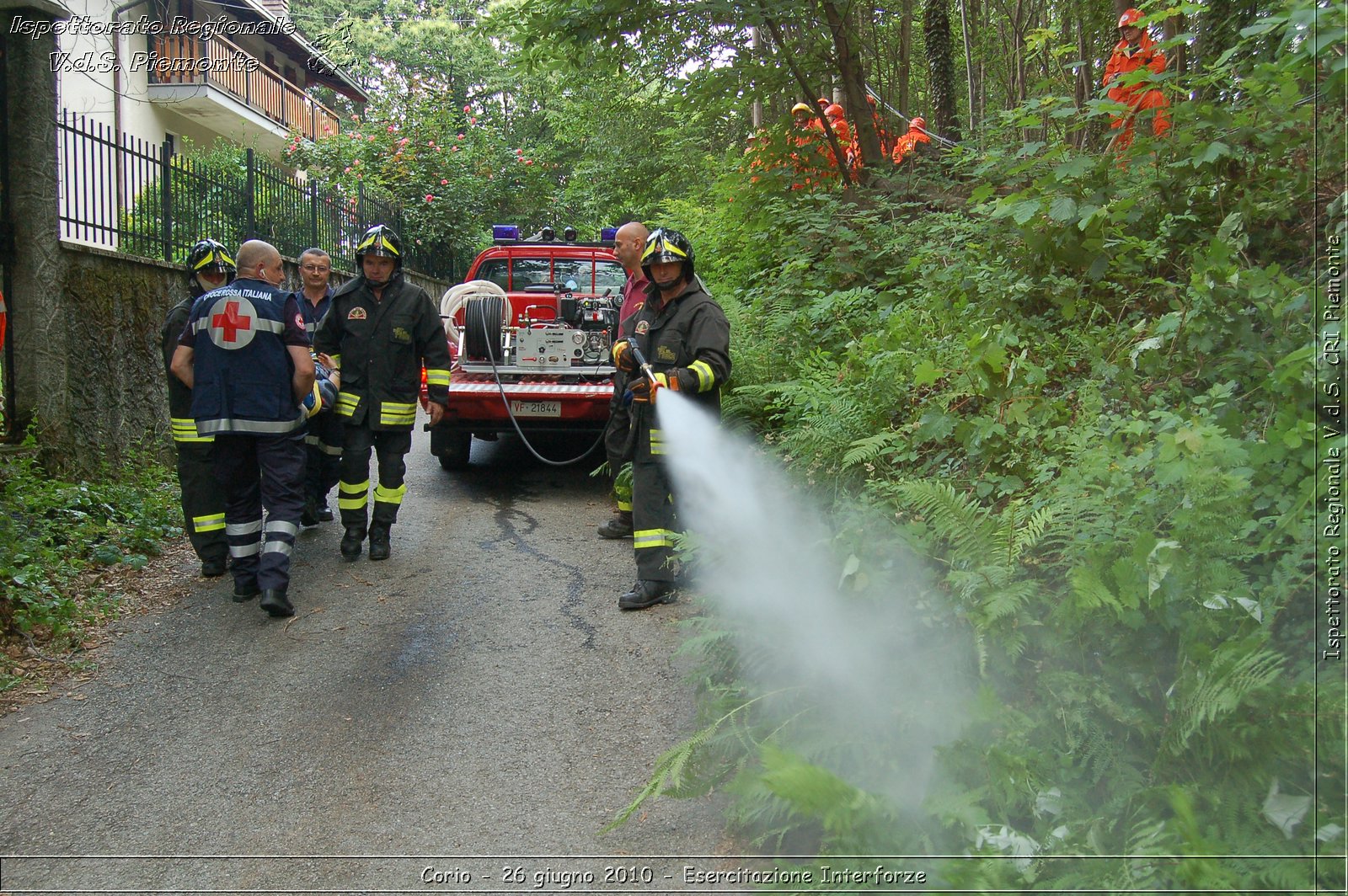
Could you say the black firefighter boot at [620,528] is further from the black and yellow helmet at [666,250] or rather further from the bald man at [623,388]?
the black and yellow helmet at [666,250]

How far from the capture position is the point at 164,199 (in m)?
9.28

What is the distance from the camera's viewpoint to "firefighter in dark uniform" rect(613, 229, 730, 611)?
567cm

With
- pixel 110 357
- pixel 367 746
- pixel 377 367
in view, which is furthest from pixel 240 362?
pixel 110 357

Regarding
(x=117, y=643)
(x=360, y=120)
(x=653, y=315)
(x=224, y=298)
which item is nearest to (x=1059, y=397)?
(x=653, y=315)

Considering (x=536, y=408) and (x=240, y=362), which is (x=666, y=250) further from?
(x=536, y=408)

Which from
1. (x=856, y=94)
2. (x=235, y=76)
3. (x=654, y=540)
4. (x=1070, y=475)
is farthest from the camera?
(x=235, y=76)

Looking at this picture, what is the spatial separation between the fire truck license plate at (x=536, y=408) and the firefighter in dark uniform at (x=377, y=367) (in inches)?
72.5

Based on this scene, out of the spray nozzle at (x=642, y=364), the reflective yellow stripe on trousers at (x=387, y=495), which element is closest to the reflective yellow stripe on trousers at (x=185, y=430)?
the reflective yellow stripe on trousers at (x=387, y=495)

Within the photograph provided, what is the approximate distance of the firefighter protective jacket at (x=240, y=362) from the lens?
560 centimetres

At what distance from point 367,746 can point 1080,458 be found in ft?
9.64

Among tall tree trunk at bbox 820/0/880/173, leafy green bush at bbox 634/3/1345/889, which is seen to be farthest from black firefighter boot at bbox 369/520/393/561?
tall tree trunk at bbox 820/0/880/173

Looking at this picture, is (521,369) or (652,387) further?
(521,369)

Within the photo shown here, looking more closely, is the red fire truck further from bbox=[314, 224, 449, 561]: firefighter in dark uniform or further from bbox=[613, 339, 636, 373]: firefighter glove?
bbox=[613, 339, 636, 373]: firefighter glove

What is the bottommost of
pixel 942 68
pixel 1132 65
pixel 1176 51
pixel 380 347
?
pixel 380 347
